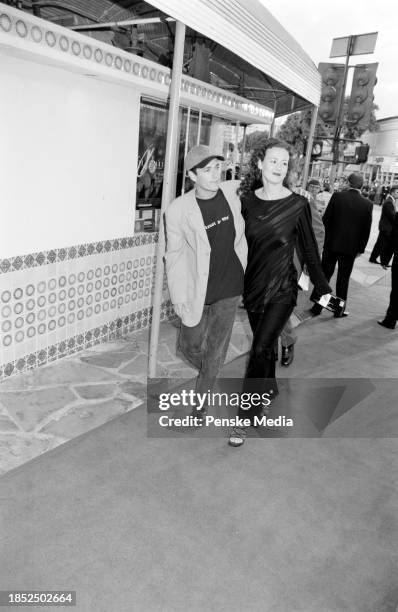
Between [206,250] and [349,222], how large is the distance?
A: 13.2ft

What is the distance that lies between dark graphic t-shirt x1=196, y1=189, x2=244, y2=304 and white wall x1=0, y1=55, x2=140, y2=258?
5.14ft

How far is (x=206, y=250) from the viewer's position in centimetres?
324

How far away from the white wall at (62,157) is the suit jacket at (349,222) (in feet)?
9.71

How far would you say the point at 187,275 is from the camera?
335 centimetres

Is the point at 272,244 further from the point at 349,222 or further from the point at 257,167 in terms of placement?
the point at 349,222

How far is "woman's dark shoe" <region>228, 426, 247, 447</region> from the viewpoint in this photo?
3.63 m

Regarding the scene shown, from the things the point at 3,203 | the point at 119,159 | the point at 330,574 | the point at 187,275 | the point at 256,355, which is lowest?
the point at 330,574

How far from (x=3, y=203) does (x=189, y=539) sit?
2733 mm

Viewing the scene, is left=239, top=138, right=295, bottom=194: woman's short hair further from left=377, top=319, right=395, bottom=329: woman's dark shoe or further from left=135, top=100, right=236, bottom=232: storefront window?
left=377, top=319, right=395, bottom=329: woman's dark shoe

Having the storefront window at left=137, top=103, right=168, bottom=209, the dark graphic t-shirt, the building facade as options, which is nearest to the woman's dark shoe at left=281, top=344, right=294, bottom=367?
the building facade

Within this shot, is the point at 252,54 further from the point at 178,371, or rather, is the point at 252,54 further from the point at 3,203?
the point at 178,371

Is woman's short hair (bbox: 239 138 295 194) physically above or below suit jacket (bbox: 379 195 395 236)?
above

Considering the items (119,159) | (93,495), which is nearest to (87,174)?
(119,159)

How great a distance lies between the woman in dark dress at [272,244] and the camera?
11.0ft
